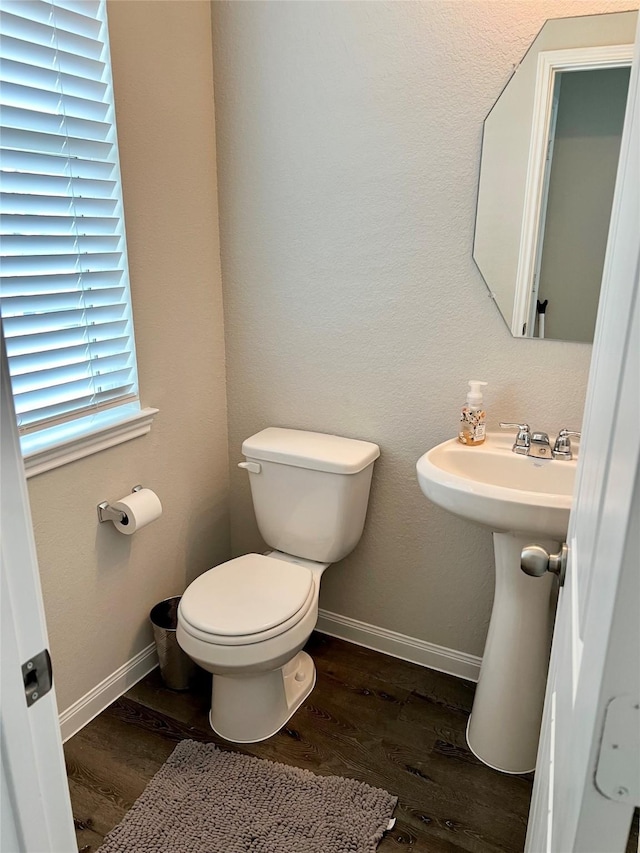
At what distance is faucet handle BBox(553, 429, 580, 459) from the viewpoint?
5.73 feet

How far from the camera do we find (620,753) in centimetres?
53

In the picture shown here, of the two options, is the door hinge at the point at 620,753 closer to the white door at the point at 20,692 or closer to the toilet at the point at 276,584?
the white door at the point at 20,692

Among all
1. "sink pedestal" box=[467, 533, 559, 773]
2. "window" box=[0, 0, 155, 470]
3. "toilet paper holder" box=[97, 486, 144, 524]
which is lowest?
"sink pedestal" box=[467, 533, 559, 773]

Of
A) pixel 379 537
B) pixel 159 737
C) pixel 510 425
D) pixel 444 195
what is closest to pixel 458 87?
pixel 444 195

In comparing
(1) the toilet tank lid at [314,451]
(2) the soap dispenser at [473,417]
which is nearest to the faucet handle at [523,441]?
(2) the soap dispenser at [473,417]

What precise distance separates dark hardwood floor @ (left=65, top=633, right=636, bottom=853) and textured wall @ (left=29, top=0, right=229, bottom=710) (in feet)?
0.68

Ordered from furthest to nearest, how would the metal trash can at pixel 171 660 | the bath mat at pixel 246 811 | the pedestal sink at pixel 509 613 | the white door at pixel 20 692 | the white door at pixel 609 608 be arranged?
the metal trash can at pixel 171 660
the pedestal sink at pixel 509 613
the bath mat at pixel 246 811
the white door at pixel 20 692
the white door at pixel 609 608

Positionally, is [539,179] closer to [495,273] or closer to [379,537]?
[495,273]

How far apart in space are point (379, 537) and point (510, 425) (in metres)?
0.62

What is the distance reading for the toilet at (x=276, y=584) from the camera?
175 centimetres

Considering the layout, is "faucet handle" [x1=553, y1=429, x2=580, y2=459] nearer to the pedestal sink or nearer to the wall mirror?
the pedestal sink

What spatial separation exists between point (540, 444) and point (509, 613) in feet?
1.54

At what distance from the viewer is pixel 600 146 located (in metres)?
1.61

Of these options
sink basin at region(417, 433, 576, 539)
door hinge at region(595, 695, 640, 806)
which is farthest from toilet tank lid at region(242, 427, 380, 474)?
door hinge at region(595, 695, 640, 806)
